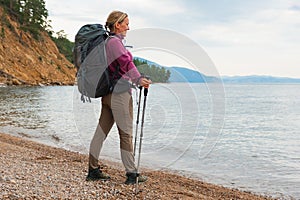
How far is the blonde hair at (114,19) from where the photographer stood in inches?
231

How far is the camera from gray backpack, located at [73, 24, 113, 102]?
18.7 feet

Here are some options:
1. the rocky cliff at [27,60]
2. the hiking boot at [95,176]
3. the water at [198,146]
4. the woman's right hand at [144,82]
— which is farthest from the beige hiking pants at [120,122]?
the rocky cliff at [27,60]

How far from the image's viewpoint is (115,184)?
639 centimetres

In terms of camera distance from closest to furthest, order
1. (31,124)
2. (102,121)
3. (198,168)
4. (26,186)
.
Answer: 1. (26,186)
2. (102,121)
3. (198,168)
4. (31,124)

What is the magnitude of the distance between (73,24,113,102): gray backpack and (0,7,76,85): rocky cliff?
53.3 m

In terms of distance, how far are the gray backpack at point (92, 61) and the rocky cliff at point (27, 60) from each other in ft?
175

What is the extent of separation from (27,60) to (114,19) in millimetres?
61118

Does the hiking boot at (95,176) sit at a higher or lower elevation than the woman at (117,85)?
lower

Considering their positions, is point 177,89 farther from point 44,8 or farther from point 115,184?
point 44,8

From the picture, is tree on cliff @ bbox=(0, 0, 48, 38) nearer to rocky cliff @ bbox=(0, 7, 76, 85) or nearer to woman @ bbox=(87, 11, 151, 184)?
rocky cliff @ bbox=(0, 7, 76, 85)

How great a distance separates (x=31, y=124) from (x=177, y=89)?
15.9 meters

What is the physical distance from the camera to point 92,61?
5727mm

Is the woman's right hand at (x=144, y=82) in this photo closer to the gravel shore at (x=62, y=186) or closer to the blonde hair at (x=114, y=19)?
the blonde hair at (x=114, y=19)

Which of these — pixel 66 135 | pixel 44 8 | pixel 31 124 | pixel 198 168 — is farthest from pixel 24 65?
pixel 198 168
